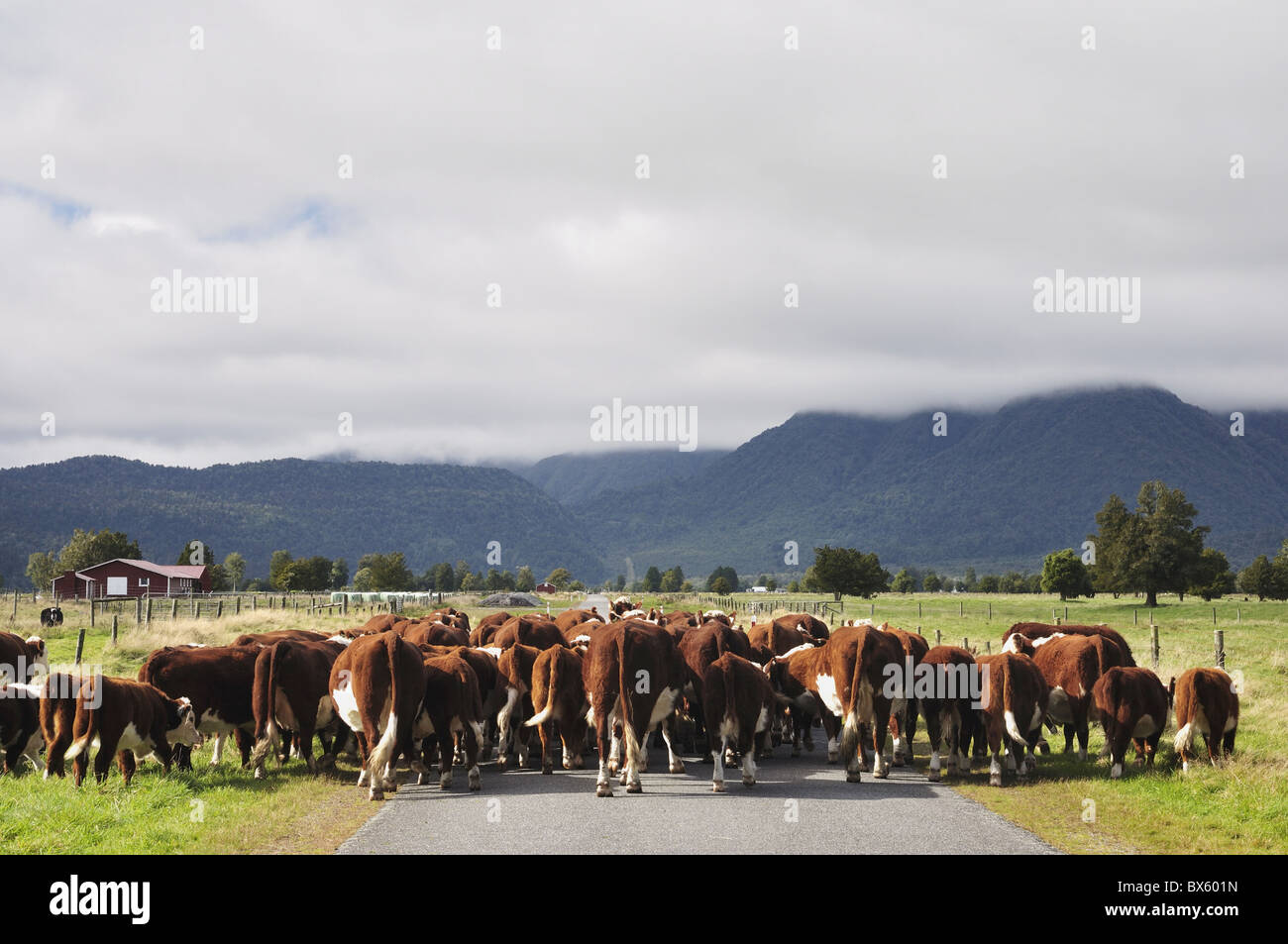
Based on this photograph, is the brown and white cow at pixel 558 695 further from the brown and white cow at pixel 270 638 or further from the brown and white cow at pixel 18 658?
the brown and white cow at pixel 18 658

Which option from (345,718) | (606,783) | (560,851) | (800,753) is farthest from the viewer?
(800,753)

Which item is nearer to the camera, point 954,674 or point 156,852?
point 156,852

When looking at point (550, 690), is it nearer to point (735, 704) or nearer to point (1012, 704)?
point (735, 704)

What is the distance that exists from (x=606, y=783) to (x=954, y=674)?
20.5ft

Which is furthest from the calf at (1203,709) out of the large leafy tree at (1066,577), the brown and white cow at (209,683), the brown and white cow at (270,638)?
the large leafy tree at (1066,577)

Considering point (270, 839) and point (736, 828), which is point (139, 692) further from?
point (736, 828)

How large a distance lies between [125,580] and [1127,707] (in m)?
125

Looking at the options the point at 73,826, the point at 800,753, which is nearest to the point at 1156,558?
the point at 800,753

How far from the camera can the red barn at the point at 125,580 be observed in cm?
11856

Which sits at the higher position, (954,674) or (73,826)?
(954,674)

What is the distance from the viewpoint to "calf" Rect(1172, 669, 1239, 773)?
54.4 feet

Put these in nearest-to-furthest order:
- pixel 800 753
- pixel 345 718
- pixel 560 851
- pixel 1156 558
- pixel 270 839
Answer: pixel 560 851, pixel 270 839, pixel 345 718, pixel 800 753, pixel 1156 558

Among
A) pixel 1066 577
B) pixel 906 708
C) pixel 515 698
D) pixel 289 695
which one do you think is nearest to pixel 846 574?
pixel 1066 577

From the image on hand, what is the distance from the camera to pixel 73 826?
500 inches
